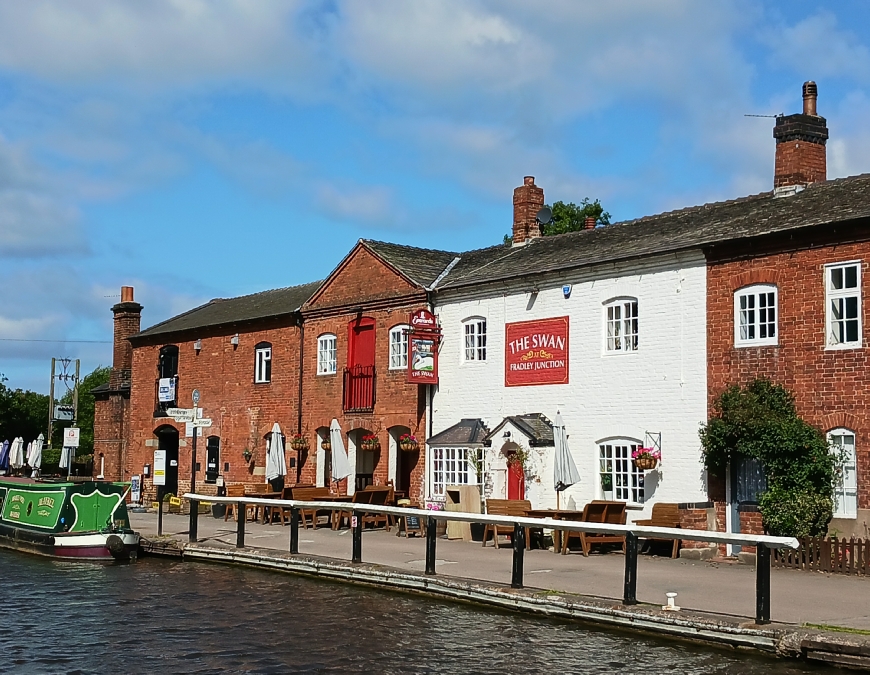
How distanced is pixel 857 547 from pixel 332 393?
16061 millimetres

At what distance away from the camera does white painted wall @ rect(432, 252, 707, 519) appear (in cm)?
2050

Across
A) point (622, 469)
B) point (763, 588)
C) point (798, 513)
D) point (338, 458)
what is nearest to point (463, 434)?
point (338, 458)

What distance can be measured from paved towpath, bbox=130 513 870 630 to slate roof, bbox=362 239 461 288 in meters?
7.10

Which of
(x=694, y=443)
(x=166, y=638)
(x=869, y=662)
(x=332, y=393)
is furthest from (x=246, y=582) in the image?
(x=332, y=393)

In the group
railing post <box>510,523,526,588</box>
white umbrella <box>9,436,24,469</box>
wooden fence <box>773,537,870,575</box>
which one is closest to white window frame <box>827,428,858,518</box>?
wooden fence <box>773,537,870,575</box>

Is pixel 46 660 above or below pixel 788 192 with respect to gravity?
below

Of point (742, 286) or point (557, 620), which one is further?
point (742, 286)

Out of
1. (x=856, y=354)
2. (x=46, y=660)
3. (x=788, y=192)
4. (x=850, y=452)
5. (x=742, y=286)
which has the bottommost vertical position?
(x=46, y=660)

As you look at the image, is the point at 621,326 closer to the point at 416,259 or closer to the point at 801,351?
the point at 801,351

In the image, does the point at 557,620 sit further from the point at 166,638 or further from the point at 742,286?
the point at 742,286

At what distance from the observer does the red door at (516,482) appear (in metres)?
23.1

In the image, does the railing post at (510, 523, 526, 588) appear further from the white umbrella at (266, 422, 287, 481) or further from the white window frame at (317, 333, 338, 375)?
the white window frame at (317, 333, 338, 375)

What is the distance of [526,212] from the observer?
28.4 metres

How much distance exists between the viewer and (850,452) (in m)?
18.2
